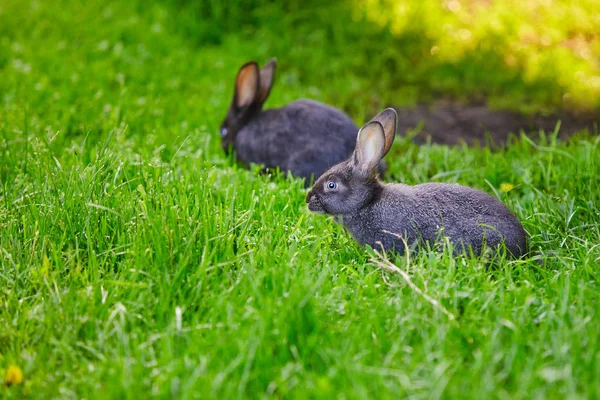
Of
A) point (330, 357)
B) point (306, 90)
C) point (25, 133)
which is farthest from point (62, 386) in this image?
point (306, 90)

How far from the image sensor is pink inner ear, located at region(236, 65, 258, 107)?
5946 mm

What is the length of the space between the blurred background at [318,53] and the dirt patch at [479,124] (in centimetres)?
6

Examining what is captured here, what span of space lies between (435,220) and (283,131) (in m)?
2.14

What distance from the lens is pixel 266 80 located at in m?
6.15

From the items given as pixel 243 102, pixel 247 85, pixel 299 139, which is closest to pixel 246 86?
pixel 247 85

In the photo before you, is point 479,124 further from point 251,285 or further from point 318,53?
point 251,285

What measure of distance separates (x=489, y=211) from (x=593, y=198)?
1.10m

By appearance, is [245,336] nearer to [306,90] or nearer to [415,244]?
[415,244]

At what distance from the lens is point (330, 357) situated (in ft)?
8.66

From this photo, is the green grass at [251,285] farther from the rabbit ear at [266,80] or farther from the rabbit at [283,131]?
the rabbit ear at [266,80]

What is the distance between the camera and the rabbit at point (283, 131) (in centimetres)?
528

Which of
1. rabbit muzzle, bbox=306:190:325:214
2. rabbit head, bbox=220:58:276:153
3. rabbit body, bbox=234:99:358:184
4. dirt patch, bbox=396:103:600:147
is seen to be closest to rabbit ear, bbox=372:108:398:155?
rabbit muzzle, bbox=306:190:325:214

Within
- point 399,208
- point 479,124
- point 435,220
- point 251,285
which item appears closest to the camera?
point 251,285

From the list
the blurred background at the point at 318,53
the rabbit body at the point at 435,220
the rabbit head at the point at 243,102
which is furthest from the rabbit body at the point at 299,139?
the rabbit body at the point at 435,220
